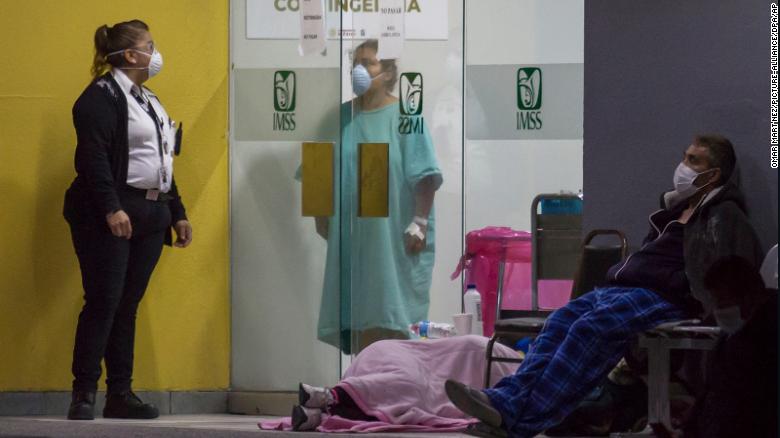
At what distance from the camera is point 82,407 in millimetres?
5949

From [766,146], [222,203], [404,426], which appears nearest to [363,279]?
[222,203]

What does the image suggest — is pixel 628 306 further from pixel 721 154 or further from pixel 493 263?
pixel 493 263

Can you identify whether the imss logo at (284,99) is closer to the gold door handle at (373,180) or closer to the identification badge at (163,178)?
the gold door handle at (373,180)

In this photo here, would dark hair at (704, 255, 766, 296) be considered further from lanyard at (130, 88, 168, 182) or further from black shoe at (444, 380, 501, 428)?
lanyard at (130, 88, 168, 182)

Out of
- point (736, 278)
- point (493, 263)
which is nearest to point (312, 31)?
point (493, 263)

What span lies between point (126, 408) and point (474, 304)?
66.4 inches

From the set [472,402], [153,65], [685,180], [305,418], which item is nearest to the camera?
[472,402]

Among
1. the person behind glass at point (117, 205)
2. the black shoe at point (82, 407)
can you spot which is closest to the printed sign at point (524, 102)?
the person behind glass at point (117, 205)

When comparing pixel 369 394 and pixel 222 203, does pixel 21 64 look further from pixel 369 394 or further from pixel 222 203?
pixel 369 394

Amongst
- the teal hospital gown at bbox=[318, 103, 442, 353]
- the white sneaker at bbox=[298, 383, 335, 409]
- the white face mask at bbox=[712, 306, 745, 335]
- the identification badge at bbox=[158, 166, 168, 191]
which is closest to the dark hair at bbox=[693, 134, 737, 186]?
the white face mask at bbox=[712, 306, 745, 335]

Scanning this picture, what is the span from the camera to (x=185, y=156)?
21.6 feet

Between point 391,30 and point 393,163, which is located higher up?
point 391,30

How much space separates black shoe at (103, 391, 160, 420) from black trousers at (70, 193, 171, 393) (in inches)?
1.4

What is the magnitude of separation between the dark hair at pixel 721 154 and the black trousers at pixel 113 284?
7.39ft
